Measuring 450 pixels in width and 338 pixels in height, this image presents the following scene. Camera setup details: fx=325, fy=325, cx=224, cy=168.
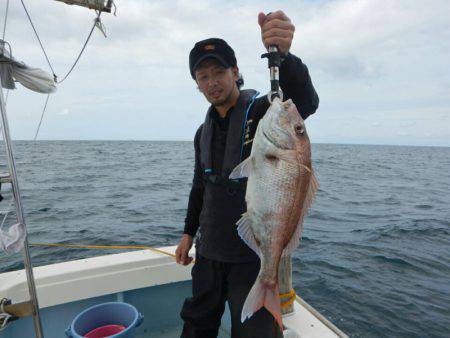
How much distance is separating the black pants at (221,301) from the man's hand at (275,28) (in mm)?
1559

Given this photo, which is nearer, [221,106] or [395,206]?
[221,106]

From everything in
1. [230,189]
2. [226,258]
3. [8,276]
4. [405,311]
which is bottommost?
[405,311]

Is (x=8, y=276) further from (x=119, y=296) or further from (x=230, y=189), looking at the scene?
(x=230, y=189)

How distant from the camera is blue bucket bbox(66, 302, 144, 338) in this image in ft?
9.93

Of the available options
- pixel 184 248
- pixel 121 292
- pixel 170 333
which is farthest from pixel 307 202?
pixel 170 333

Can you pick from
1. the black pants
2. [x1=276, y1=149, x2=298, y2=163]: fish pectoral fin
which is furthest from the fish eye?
the black pants

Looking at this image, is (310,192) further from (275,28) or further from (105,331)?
(105,331)

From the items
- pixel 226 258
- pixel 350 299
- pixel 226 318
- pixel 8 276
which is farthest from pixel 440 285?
pixel 8 276

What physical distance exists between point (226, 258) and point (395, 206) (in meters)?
14.2

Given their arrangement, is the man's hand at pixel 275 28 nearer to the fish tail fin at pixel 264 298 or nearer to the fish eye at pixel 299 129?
the fish eye at pixel 299 129

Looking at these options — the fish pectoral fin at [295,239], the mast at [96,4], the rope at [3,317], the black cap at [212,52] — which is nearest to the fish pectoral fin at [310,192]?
the fish pectoral fin at [295,239]

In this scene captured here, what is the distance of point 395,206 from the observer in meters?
14.5

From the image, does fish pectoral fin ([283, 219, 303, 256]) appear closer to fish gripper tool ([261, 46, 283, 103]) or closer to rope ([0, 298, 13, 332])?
fish gripper tool ([261, 46, 283, 103])

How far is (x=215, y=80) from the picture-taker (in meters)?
2.53
